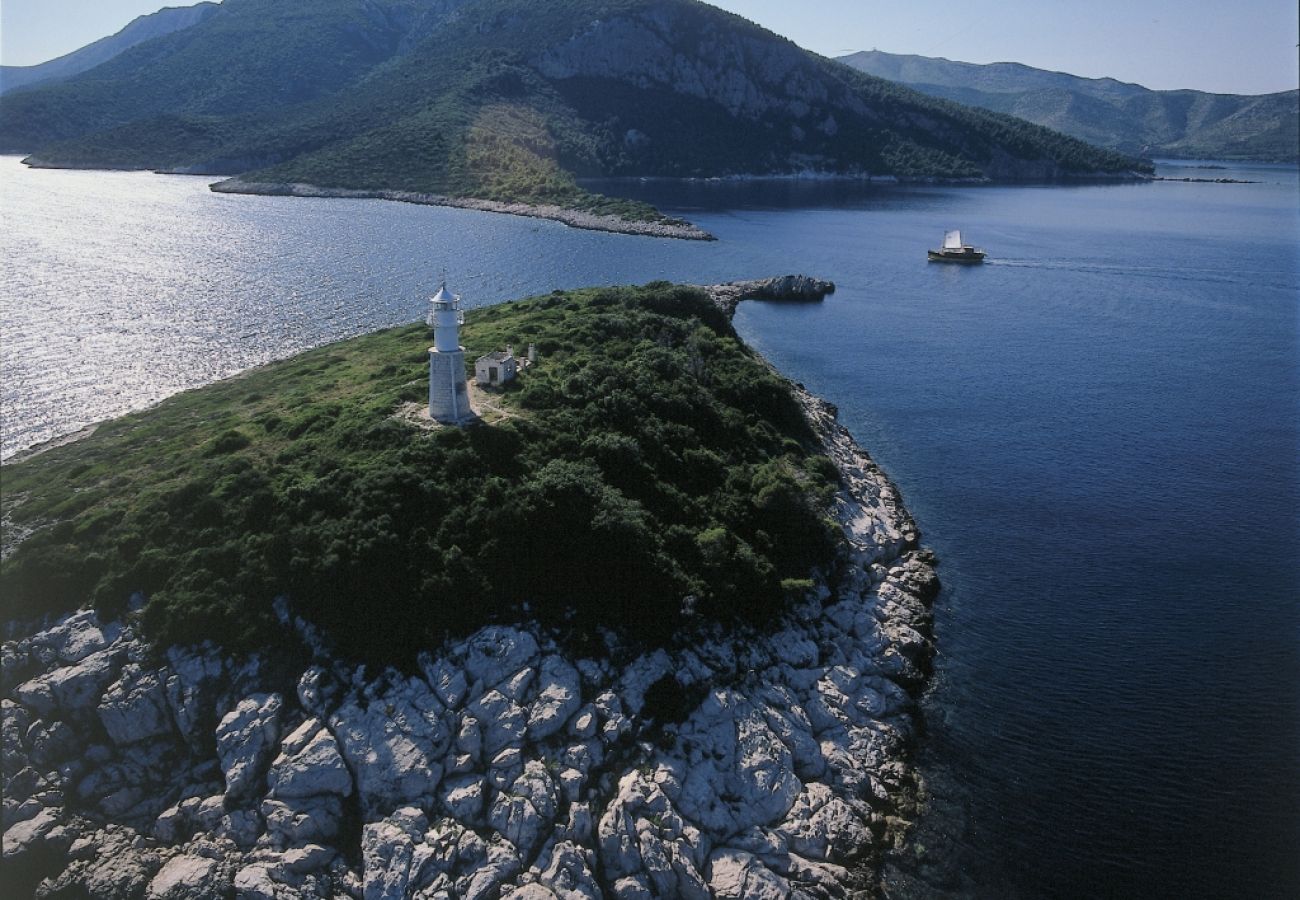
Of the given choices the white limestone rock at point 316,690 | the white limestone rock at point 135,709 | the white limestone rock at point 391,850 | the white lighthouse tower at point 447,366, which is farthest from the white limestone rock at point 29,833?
the white lighthouse tower at point 447,366

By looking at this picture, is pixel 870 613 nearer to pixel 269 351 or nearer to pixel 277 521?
pixel 277 521

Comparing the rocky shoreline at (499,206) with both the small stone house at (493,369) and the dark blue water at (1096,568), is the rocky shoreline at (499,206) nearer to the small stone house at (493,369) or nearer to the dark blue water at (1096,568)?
the dark blue water at (1096,568)

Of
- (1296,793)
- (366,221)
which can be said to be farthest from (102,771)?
(366,221)

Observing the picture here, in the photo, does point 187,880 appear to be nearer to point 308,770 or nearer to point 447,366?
point 308,770

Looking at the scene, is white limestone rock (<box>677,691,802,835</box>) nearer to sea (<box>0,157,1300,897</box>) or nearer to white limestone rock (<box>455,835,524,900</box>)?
sea (<box>0,157,1300,897</box>)

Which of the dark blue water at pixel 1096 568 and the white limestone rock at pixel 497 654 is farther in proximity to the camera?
the white limestone rock at pixel 497 654

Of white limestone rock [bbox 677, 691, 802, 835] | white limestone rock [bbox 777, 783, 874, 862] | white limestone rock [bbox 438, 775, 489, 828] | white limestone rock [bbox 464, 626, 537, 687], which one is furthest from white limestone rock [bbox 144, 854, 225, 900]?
white limestone rock [bbox 777, 783, 874, 862]

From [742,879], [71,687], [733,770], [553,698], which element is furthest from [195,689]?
[742,879]
